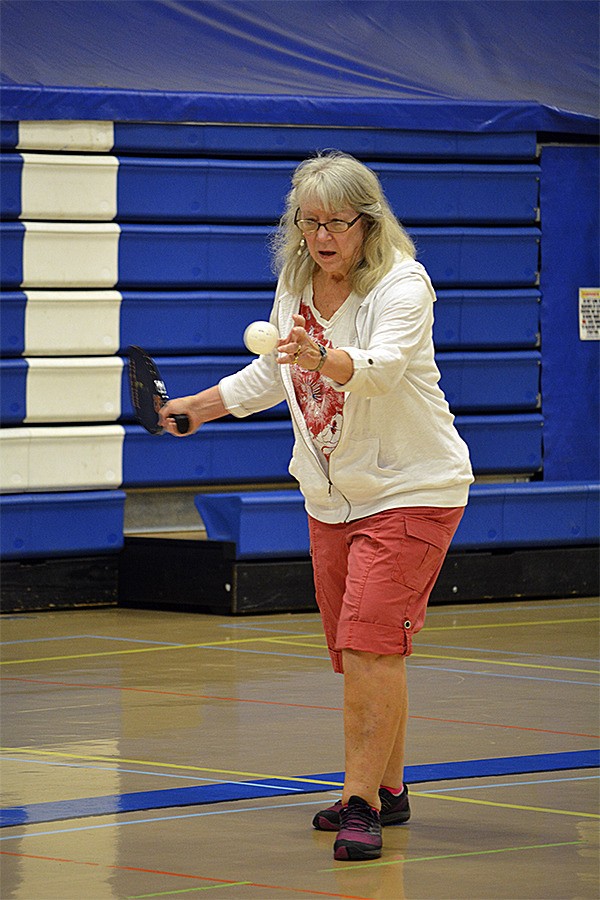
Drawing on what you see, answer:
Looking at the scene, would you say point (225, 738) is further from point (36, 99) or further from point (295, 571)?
point (36, 99)

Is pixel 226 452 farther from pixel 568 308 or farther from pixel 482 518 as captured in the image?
pixel 568 308

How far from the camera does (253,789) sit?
15.5 ft

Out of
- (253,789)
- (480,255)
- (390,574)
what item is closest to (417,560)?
(390,574)

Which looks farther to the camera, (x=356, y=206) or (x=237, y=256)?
(x=237, y=256)

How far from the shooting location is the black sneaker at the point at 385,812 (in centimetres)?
427

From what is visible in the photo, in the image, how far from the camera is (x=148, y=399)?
4652mm

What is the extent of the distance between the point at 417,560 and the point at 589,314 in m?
6.74

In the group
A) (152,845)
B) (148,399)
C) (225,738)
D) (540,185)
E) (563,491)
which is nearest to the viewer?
(152,845)

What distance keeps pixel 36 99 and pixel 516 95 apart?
280 cm

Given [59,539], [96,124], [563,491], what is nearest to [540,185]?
[563,491]

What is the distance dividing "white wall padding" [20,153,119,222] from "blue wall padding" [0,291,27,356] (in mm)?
426

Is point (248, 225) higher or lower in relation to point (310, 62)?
lower

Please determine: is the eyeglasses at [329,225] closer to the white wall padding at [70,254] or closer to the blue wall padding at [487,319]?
the white wall padding at [70,254]

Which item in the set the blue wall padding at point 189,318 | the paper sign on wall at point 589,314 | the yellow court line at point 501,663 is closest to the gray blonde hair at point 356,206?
the yellow court line at point 501,663
